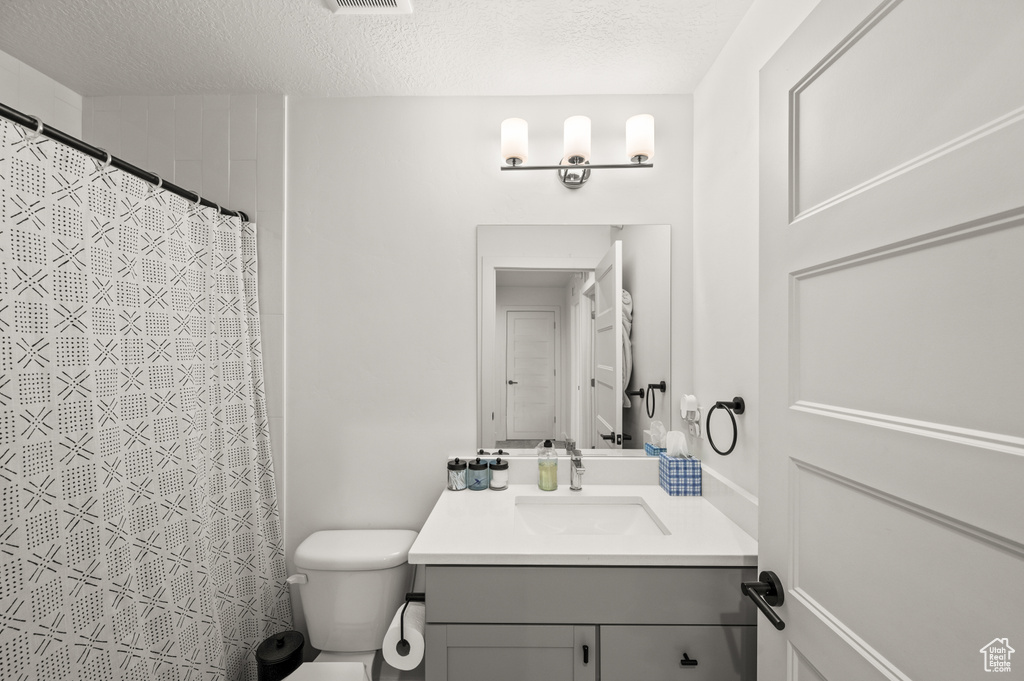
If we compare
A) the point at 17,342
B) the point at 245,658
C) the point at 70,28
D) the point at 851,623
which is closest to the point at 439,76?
the point at 70,28

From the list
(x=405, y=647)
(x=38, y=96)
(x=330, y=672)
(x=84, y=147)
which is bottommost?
(x=330, y=672)

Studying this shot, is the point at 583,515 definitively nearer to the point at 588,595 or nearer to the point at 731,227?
the point at 588,595

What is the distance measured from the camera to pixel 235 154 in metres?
1.76

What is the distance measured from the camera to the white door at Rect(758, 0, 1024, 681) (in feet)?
1.64

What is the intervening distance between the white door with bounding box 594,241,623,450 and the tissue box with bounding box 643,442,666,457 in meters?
0.10

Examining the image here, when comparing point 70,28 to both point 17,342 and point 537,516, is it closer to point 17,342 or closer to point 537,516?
point 17,342

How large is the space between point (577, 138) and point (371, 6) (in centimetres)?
74

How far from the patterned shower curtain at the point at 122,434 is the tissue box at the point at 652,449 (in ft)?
4.78

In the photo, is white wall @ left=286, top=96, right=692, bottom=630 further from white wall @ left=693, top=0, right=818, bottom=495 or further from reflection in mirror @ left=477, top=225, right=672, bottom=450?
white wall @ left=693, top=0, right=818, bottom=495

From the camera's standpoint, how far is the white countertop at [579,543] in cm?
117

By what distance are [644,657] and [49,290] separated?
1658mm

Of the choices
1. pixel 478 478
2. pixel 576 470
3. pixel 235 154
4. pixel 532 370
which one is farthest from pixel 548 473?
pixel 235 154

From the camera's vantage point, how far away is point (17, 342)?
93 cm

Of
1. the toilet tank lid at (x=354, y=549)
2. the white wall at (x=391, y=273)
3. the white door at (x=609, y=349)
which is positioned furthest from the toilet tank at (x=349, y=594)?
the white door at (x=609, y=349)
